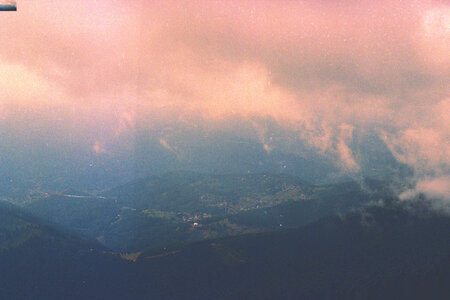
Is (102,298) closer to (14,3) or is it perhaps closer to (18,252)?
(18,252)

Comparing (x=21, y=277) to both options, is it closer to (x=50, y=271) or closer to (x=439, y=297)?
(x=50, y=271)

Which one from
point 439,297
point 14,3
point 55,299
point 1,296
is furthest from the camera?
point 439,297

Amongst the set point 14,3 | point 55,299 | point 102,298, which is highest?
point 14,3

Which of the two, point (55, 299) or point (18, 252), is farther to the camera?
point (18, 252)

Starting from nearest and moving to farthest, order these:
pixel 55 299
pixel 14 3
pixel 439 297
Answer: pixel 14 3, pixel 55 299, pixel 439 297

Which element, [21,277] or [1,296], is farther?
[21,277]

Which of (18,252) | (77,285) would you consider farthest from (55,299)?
(18,252)

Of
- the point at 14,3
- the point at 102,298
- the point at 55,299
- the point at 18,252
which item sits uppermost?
the point at 14,3

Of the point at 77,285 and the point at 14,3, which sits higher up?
the point at 14,3

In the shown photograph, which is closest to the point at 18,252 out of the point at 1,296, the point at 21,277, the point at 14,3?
the point at 21,277
